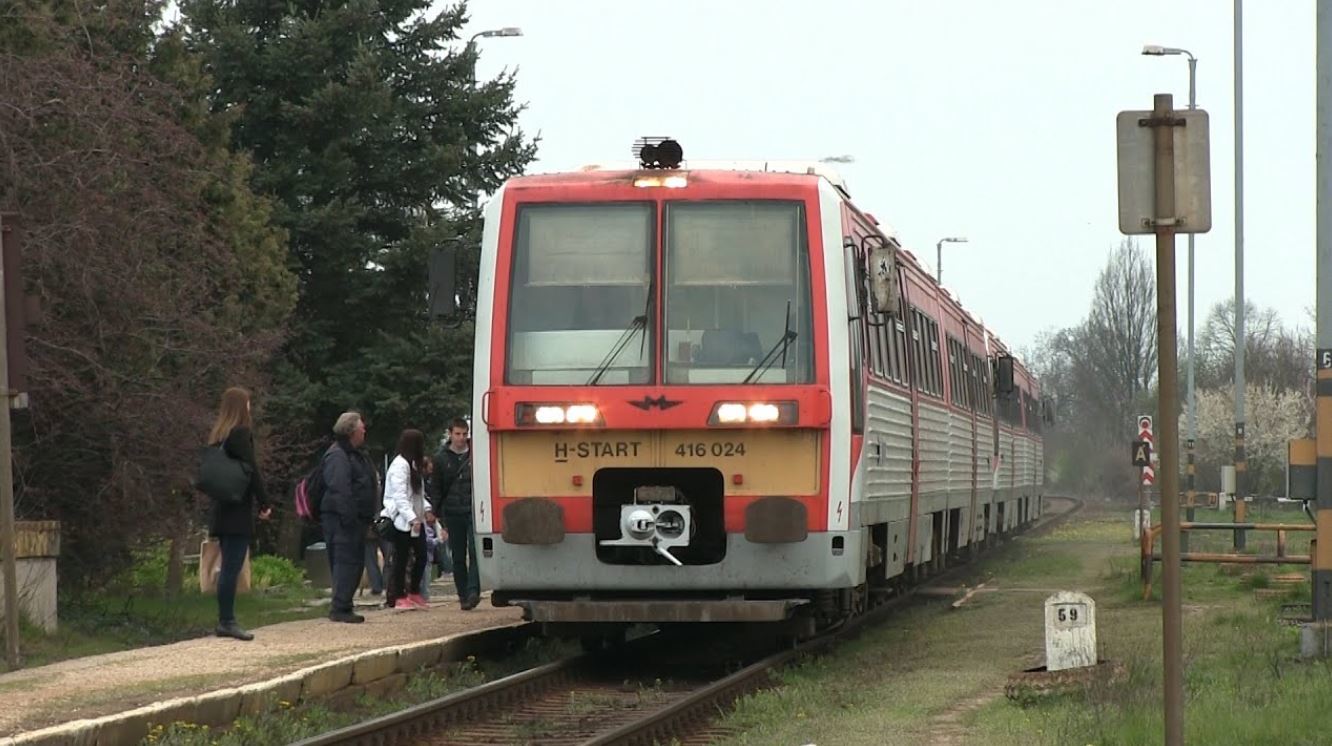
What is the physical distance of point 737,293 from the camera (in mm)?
14086

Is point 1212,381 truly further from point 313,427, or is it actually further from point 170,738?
point 170,738

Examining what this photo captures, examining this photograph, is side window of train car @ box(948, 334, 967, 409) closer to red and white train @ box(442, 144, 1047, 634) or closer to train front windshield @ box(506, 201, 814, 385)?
red and white train @ box(442, 144, 1047, 634)

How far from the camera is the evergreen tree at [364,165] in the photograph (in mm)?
34094

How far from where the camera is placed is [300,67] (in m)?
35.1

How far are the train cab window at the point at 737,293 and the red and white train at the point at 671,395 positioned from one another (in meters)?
0.01

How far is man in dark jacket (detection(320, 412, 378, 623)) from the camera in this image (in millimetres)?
16203

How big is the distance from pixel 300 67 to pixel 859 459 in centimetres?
2260

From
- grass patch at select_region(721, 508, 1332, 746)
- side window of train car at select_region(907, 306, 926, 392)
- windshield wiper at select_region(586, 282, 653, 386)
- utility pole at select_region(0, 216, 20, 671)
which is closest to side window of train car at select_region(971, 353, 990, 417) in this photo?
grass patch at select_region(721, 508, 1332, 746)

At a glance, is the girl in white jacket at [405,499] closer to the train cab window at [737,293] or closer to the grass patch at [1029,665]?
the grass patch at [1029,665]

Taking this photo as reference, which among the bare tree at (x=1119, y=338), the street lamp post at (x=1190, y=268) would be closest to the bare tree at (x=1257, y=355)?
the bare tree at (x=1119, y=338)

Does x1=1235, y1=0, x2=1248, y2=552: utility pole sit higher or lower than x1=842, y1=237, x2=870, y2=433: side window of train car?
higher

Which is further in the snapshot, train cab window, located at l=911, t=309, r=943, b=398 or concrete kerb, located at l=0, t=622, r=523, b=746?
train cab window, located at l=911, t=309, r=943, b=398

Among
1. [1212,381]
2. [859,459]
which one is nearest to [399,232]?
[859,459]

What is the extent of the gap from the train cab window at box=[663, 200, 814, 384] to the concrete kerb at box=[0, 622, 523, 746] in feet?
7.79
